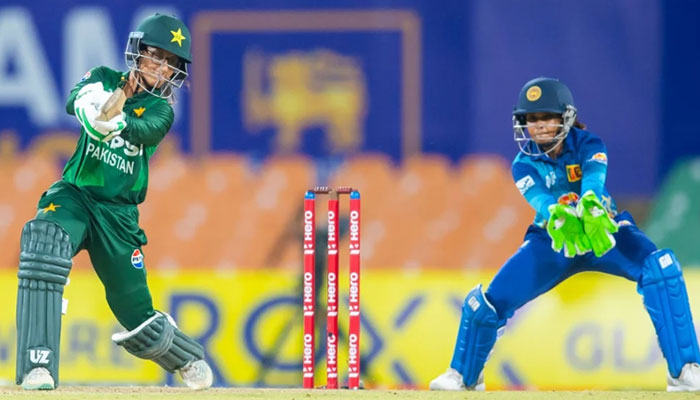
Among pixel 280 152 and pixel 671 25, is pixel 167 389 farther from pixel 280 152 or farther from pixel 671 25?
pixel 671 25

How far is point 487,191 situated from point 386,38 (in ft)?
3.01

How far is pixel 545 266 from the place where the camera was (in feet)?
15.5

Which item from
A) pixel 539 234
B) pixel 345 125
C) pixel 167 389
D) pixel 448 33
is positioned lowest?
pixel 167 389

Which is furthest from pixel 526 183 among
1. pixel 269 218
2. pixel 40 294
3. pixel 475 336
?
pixel 269 218

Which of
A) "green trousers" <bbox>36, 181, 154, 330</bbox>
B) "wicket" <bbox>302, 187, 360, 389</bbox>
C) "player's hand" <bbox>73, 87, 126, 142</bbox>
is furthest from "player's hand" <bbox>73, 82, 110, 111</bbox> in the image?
"wicket" <bbox>302, 187, 360, 389</bbox>

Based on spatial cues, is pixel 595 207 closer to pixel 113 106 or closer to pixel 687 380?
pixel 687 380

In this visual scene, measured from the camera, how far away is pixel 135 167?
14.4 feet

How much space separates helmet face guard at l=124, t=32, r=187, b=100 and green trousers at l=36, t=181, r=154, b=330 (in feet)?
1.20

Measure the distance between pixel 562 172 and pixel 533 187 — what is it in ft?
0.38

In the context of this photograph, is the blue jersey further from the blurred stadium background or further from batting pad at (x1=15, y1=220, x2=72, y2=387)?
the blurred stadium background

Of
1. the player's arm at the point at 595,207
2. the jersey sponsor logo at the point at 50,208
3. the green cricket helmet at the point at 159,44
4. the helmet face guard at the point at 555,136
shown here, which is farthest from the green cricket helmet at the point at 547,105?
the jersey sponsor logo at the point at 50,208

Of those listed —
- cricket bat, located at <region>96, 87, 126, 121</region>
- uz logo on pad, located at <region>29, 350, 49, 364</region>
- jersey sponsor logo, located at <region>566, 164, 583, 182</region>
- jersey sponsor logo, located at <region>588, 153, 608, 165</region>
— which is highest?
cricket bat, located at <region>96, 87, 126, 121</region>

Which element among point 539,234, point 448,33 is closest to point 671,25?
point 448,33

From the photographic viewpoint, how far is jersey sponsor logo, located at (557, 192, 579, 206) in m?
4.62
